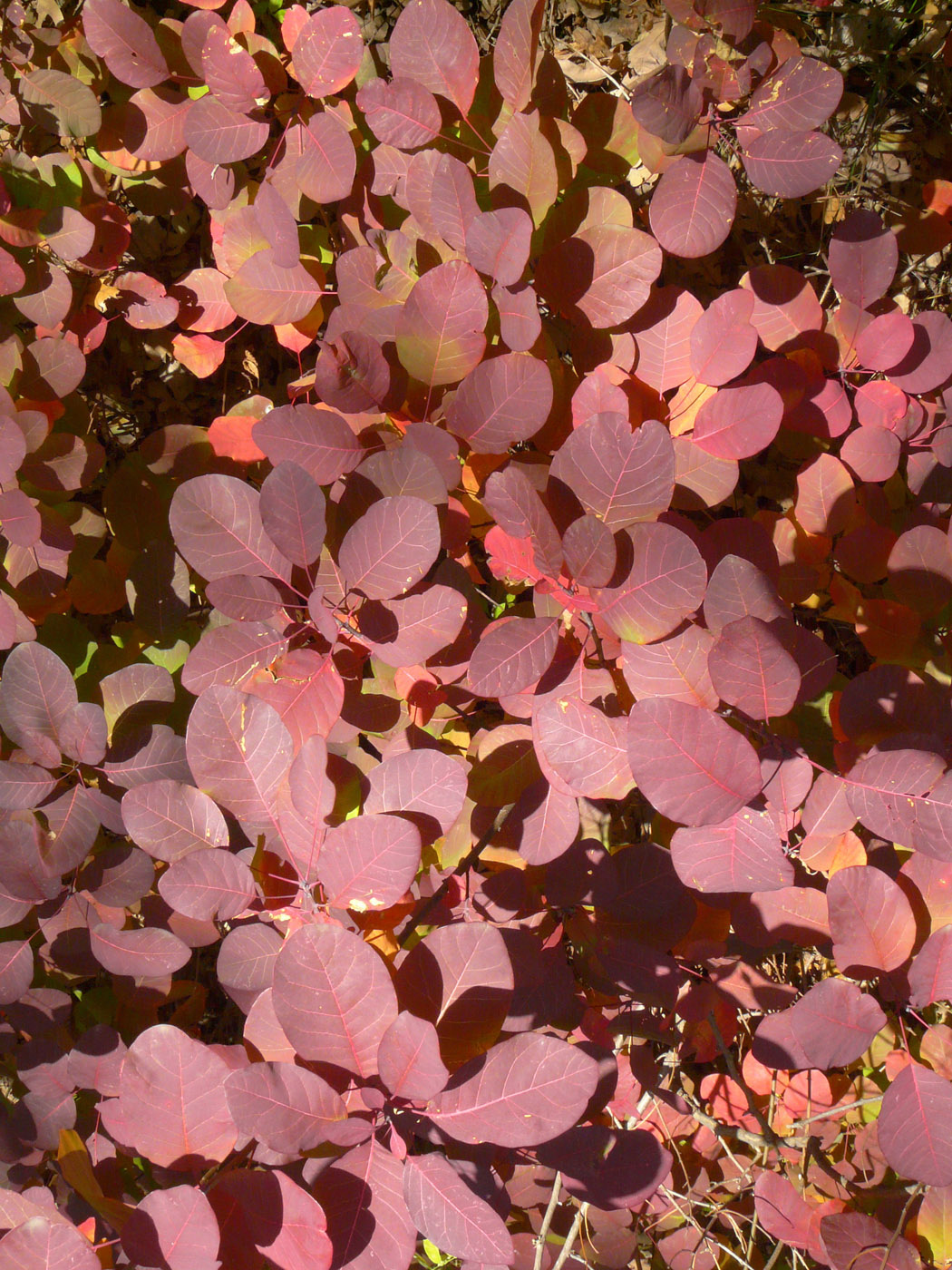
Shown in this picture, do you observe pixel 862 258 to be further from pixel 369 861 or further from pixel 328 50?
pixel 369 861

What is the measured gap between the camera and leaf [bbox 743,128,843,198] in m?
0.96

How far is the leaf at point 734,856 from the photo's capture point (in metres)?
0.80

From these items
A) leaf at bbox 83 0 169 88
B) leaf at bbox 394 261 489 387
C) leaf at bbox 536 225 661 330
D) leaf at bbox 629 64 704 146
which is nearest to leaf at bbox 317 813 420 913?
leaf at bbox 394 261 489 387

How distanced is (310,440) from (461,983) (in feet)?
1.89

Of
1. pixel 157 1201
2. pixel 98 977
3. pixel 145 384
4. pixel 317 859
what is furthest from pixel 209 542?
pixel 98 977

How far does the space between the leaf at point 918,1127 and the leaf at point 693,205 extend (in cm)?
91

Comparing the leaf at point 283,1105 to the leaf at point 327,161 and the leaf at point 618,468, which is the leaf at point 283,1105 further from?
the leaf at point 327,161

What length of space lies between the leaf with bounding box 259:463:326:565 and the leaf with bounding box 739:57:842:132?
663 mm

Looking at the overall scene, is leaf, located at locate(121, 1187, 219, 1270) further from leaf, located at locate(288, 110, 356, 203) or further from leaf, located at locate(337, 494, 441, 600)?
leaf, located at locate(288, 110, 356, 203)

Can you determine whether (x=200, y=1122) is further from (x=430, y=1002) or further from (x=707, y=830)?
(x=707, y=830)

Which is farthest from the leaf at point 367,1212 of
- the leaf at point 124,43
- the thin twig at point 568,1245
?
the leaf at point 124,43

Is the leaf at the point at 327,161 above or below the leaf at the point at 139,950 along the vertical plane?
above

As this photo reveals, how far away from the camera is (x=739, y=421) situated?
98cm

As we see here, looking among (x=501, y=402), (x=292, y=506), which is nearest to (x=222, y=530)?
(x=292, y=506)
